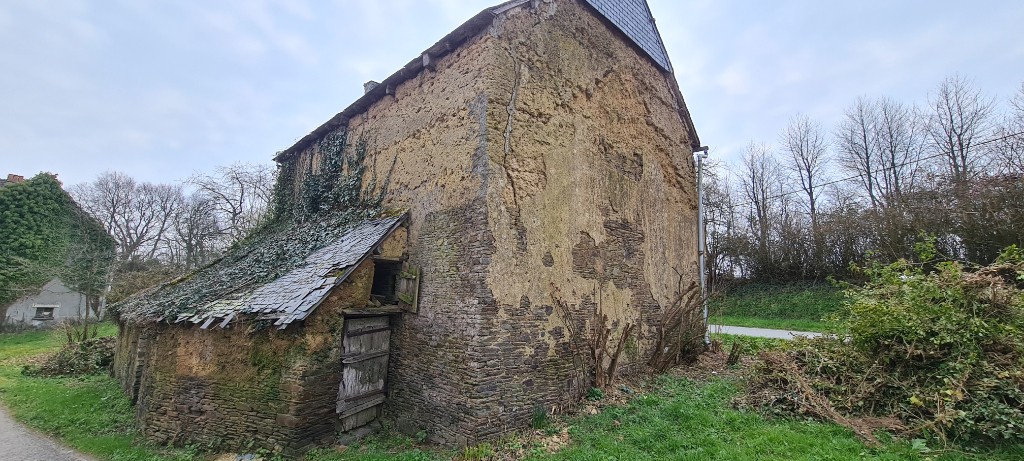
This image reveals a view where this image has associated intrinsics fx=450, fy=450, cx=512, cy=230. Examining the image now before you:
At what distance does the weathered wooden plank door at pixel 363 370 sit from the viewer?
293 inches

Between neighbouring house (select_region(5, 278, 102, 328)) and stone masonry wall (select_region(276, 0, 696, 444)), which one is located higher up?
stone masonry wall (select_region(276, 0, 696, 444))

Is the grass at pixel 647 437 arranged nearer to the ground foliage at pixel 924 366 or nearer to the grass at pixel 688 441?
the grass at pixel 688 441

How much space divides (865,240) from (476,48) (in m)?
19.7

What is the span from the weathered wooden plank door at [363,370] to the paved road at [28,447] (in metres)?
4.37

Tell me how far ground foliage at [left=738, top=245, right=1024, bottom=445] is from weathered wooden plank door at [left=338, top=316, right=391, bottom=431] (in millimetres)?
6070

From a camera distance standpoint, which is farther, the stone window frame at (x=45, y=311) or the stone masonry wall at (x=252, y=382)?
the stone window frame at (x=45, y=311)

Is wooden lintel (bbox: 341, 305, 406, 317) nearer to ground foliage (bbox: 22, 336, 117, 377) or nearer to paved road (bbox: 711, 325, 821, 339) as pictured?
paved road (bbox: 711, 325, 821, 339)

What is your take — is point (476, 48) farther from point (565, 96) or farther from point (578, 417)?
point (578, 417)

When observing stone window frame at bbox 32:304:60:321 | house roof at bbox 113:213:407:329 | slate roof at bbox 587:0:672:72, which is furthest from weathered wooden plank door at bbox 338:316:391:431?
stone window frame at bbox 32:304:60:321

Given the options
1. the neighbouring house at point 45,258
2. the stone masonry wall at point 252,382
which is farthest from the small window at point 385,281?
the neighbouring house at point 45,258

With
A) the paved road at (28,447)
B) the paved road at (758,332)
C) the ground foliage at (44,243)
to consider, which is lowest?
the paved road at (28,447)

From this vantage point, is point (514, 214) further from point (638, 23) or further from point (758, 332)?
point (758, 332)

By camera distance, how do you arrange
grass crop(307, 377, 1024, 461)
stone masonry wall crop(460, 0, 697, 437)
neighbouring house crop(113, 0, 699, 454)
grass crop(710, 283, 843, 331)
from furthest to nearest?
grass crop(710, 283, 843, 331) < stone masonry wall crop(460, 0, 697, 437) < neighbouring house crop(113, 0, 699, 454) < grass crop(307, 377, 1024, 461)

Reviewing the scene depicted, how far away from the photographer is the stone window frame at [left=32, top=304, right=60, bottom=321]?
2197 centimetres
